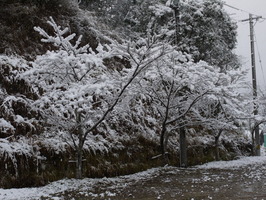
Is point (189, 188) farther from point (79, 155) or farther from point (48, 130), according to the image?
point (48, 130)

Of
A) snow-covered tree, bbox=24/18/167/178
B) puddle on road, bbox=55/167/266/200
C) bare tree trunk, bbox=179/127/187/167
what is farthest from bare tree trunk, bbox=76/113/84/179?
bare tree trunk, bbox=179/127/187/167

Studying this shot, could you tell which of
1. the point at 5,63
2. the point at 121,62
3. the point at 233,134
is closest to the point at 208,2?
the point at 121,62

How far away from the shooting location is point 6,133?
23.0 feet

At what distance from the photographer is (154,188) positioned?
6.55 metres

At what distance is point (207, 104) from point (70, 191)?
6573 mm

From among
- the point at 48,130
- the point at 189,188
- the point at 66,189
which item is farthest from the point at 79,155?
the point at 189,188

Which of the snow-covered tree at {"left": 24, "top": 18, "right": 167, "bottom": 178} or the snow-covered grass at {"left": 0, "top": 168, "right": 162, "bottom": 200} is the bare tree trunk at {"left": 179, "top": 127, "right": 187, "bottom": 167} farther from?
the snow-covered tree at {"left": 24, "top": 18, "right": 167, "bottom": 178}

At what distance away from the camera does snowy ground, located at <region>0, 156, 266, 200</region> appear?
5754mm

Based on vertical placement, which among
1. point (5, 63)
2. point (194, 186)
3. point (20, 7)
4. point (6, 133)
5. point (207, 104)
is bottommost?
point (194, 186)

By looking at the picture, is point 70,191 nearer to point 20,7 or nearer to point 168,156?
point 168,156

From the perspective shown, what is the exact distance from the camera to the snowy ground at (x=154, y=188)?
5.75m

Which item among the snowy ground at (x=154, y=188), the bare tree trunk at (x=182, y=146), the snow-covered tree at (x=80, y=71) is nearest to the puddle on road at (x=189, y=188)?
the snowy ground at (x=154, y=188)

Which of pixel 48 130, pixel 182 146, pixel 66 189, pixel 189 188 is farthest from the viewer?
pixel 182 146

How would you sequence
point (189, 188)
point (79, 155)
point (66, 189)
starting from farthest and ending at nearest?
point (79, 155) < point (189, 188) < point (66, 189)
